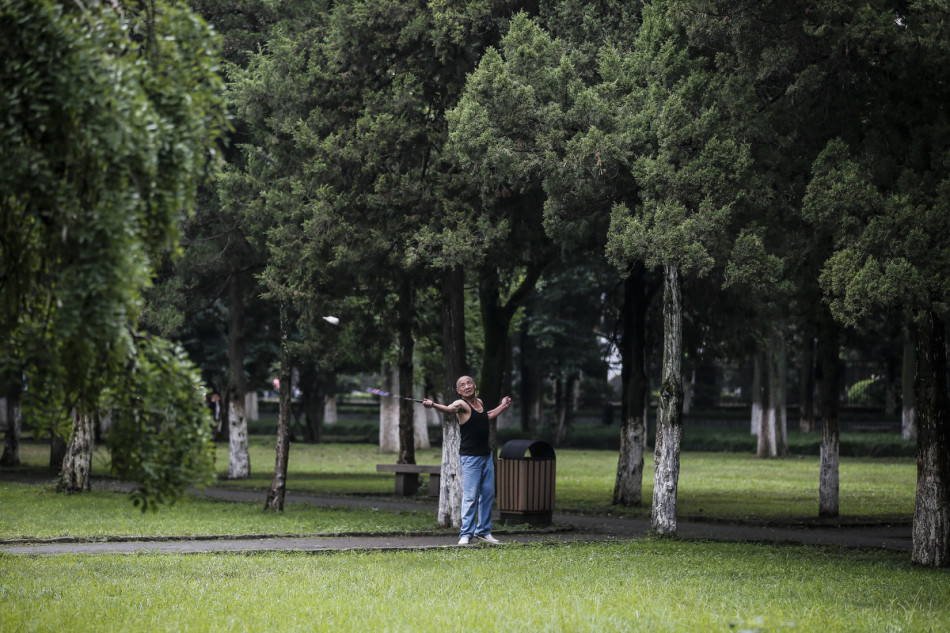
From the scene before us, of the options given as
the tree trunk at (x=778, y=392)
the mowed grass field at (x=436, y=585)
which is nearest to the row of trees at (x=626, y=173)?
the mowed grass field at (x=436, y=585)

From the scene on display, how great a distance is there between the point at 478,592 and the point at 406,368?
16.8 m

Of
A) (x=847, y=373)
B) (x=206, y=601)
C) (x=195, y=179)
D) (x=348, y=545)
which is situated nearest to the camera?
(x=195, y=179)

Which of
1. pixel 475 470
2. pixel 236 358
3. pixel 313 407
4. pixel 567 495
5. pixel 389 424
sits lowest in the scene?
pixel 567 495

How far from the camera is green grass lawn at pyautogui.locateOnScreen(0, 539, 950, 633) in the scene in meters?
8.90

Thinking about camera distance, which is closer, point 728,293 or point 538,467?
point 538,467

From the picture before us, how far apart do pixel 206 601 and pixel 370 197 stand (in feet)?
30.3

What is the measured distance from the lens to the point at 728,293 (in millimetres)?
22797

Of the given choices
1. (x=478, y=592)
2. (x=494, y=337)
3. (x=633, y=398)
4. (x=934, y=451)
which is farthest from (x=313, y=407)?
(x=478, y=592)

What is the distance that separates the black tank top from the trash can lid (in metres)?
3.06

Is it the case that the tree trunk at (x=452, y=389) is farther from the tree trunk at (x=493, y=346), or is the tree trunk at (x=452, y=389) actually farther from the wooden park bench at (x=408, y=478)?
the wooden park bench at (x=408, y=478)

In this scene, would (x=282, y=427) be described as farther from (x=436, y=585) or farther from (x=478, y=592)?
(x=478, y=592)

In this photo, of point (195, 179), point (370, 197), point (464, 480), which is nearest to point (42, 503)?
point (370, 197)

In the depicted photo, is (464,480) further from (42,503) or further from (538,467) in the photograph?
(42,503)

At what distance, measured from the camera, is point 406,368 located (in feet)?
89.3
